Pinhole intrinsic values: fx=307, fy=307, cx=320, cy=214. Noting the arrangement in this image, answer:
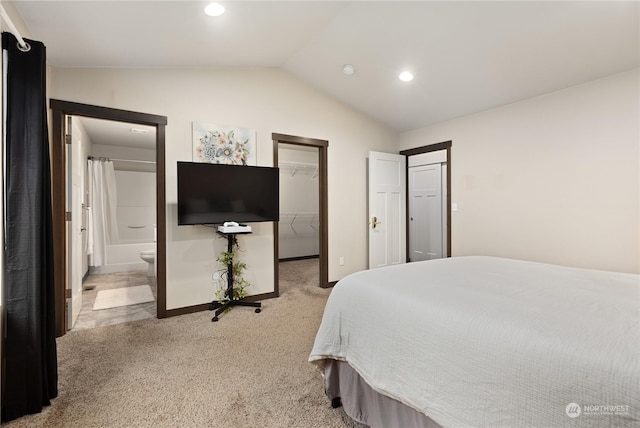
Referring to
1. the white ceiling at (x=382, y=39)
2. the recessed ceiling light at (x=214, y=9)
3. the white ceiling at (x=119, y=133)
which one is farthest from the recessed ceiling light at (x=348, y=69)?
the white ceiling at (x=119, y=133)

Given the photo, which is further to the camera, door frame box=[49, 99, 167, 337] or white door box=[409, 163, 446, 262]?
white door box=[409, 163, 446, 262]

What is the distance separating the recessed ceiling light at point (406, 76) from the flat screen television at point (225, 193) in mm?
1793

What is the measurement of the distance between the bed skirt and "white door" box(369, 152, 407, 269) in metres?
2.97

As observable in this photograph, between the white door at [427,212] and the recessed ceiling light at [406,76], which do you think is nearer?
the recessed ceiling light at [406,76]

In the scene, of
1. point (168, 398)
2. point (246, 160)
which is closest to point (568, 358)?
point (168, 398)

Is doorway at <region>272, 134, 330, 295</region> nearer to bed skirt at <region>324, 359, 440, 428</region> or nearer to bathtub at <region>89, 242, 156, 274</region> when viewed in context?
bathtub at <region>89, 242, 156, 274</region>

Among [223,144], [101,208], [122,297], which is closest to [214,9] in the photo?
[223,144]

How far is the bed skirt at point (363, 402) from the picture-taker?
1.29 metres

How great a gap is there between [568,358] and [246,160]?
332 centimetres

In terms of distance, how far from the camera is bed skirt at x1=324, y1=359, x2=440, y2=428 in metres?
1.29

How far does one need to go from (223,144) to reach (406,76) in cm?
222

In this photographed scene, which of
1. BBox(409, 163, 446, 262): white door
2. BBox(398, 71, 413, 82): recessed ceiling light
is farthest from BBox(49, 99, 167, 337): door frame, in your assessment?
BBox(409, 163, 446, 262): white door

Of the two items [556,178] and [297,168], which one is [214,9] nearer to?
[556,178]

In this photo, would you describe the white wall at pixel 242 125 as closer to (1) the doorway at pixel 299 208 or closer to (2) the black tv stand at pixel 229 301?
(2) the black tv stand at pixel 229 301
